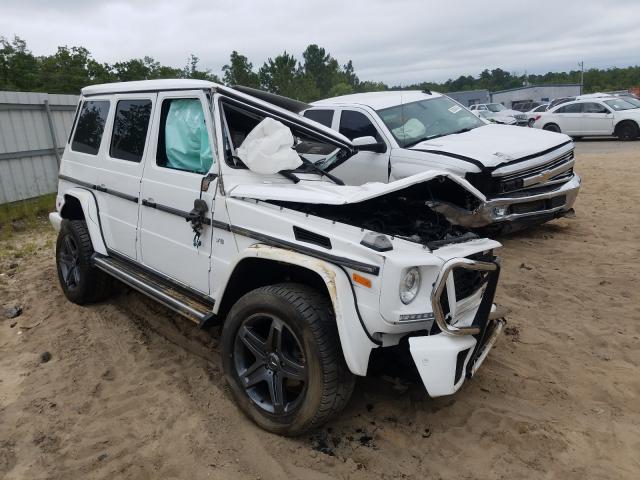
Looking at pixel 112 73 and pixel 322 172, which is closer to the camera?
pixel 322 172

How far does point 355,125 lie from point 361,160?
64cm

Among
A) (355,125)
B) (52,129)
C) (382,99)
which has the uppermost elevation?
(382,99)

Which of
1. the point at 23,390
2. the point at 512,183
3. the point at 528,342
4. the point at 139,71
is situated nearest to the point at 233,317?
the point at 23,390

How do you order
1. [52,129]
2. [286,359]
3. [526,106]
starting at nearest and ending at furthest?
[286,359] → [52,129] → [526,106]

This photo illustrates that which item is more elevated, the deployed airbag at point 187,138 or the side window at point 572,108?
the deployed airbag at point 187,138

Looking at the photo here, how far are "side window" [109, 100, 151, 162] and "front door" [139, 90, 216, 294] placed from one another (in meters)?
0.19

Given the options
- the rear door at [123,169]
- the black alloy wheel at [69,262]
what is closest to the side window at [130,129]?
the rear door at [123,169]

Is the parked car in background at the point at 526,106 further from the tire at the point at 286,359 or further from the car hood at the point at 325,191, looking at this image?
the tire at the point at 286,359

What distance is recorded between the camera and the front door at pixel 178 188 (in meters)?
3.47

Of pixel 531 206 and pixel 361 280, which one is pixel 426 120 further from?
pixel 361 280

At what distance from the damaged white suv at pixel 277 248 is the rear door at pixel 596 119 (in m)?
17.5

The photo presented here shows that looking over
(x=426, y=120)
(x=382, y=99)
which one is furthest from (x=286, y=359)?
(x=382, y=99)

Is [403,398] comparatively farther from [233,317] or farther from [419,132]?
[419,132]

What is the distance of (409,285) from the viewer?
262 cm
